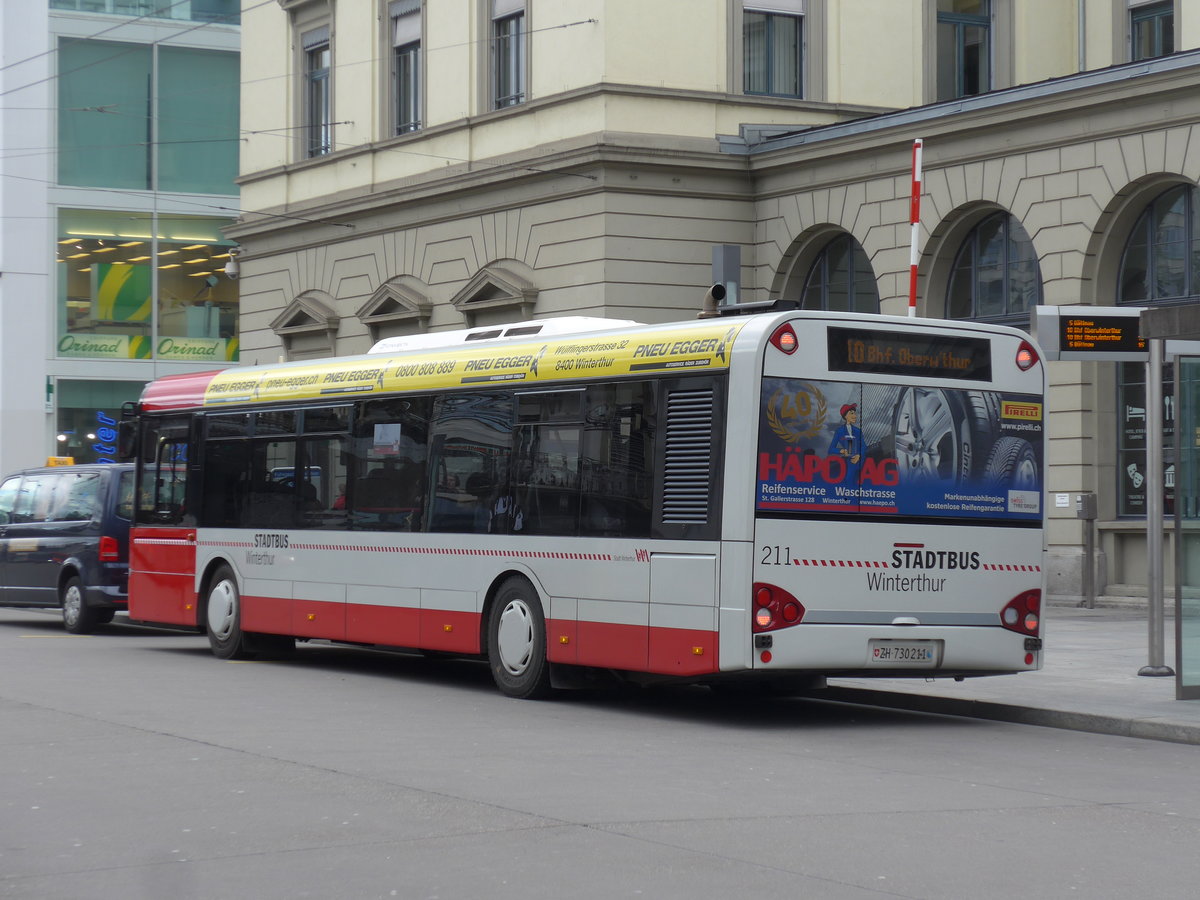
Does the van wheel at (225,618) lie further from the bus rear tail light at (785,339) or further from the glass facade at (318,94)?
the glass facade at (318,94)

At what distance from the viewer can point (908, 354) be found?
12758 mm

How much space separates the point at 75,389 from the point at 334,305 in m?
12.6

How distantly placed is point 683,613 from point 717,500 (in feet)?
2.64

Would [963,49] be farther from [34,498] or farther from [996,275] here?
→ [34,498]

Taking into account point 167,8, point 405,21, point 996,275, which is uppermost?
point 167,8

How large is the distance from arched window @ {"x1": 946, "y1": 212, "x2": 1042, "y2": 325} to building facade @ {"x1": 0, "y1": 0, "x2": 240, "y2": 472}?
23214mm

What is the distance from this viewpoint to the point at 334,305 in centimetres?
3356

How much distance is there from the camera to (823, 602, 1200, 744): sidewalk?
12.5 metres

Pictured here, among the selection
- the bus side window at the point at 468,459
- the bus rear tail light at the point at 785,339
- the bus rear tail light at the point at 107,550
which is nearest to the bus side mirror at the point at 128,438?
the bus rear tail light at the point at 107,550

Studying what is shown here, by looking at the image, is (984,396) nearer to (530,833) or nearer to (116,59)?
(530,833)

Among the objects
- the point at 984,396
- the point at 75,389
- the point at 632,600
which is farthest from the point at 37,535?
the point at 75,389

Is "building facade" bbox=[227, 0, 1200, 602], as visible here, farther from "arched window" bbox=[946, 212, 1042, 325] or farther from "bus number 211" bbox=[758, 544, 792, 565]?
"bus number 211" bbox=[758, 544, 792, 565]

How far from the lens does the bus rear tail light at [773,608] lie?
12031mm

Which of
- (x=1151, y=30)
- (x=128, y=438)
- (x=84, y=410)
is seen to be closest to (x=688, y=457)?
(x=128, y=438)
